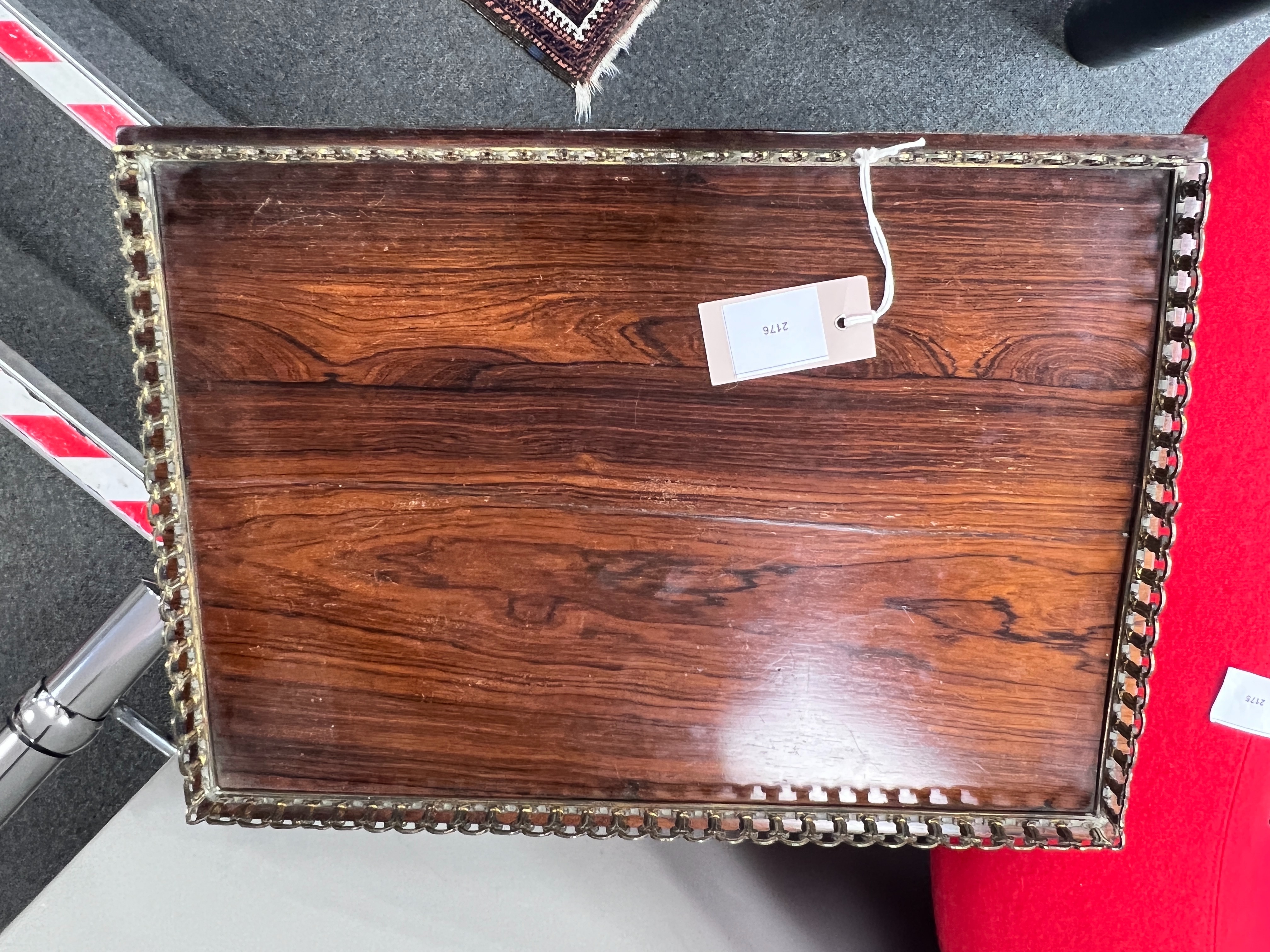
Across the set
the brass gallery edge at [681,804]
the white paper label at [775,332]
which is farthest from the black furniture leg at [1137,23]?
the white paper label at [775,332]

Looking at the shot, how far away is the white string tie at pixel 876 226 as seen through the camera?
1.79 feet

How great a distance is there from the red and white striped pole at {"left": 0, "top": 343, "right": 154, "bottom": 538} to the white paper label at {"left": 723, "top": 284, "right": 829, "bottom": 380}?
737 millimetres

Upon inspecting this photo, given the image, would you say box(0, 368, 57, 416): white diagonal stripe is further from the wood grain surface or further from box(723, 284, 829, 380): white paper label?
box(723, 284, 829, 380): white paper label

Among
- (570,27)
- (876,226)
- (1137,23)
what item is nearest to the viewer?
(876,226)

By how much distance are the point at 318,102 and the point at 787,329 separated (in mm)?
780

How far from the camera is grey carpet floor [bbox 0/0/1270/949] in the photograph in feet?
3.06

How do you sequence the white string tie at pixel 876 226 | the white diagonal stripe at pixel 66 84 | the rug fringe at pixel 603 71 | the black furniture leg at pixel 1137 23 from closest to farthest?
the white string tie at pixel 876 226 → the black furniture leg at pixel 1137 23 → the white diagonal stripe at pixel 66 84 → the rug fringe at pixel 603 71

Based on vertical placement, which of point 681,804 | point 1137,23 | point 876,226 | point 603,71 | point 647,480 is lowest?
point 681,804

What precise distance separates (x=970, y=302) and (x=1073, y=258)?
0.08 m

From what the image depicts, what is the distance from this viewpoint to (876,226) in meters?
0.56

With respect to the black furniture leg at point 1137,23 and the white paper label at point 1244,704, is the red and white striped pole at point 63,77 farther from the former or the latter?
the white paper label at point 1244,704

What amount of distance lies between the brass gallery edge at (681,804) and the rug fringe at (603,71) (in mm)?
491

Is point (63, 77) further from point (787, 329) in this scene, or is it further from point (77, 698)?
point (787, 329)

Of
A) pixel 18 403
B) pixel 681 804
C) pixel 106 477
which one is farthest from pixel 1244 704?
pixel 18 403
